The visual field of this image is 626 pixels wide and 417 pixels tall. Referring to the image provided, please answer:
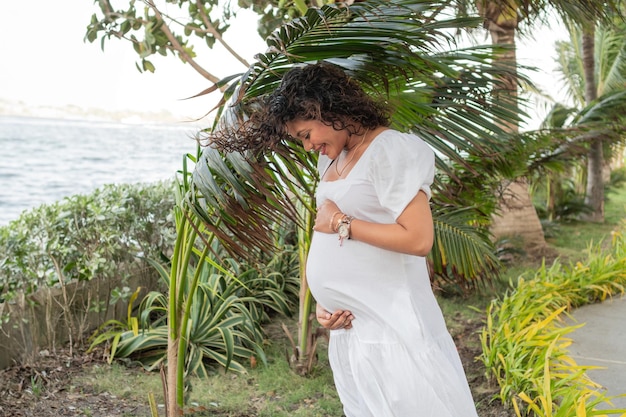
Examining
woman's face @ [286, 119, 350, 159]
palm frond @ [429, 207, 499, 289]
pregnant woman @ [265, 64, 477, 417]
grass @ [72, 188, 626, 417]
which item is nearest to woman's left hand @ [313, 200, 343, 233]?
pregnant woman @ [265, 64, 477, 417]

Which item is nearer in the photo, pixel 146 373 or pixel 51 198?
pixel 146 373

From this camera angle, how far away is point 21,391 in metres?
4.30

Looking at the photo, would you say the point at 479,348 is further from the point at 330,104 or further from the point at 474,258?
the point at 330,104

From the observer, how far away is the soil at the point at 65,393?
4067 millimetres

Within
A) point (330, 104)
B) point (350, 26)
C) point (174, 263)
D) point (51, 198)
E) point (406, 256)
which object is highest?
point (350, 26)

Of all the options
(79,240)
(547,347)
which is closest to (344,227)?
(547,347)

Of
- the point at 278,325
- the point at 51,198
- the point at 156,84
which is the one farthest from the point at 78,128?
the point at 278,325

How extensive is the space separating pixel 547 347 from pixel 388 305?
7.81 ft

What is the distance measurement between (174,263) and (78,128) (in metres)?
71.9

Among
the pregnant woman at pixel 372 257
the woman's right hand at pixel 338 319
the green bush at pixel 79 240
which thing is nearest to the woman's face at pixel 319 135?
the pregnant woman at pixel 372 257

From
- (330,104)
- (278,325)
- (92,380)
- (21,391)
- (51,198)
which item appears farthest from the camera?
(51,198)

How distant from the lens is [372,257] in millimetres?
2195

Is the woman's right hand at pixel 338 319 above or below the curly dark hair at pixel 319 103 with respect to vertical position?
below

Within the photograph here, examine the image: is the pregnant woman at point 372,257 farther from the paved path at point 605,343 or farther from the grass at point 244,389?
the grass at point 244,389
